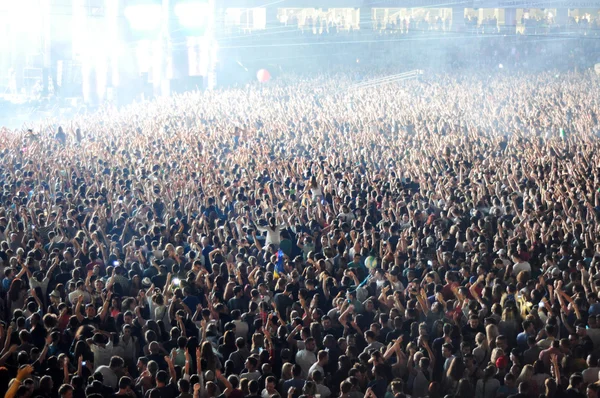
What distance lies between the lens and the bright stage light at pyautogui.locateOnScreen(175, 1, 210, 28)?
4238 centimetres

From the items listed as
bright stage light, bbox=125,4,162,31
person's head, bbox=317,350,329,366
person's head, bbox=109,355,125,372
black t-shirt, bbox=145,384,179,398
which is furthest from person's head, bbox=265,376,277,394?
bright stage light, bbox=125,4,162,31

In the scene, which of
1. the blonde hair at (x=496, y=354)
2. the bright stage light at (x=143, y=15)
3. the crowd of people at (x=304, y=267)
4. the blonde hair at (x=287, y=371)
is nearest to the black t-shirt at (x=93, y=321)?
the crowd of people at (x=304, y=267)

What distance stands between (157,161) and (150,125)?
7419 millimetres

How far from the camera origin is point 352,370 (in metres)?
6.76

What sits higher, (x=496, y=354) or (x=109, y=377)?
(x=496, y=354)

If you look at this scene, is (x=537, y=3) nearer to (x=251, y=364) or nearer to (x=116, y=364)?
(x=251, y=364)

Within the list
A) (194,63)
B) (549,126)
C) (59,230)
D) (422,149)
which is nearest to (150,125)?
(422,149)

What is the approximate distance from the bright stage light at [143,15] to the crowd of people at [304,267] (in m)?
23.8

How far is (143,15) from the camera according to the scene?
138 feet

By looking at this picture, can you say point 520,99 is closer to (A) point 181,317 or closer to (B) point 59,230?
(B) point 59,230

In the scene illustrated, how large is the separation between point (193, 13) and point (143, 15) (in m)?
2.64

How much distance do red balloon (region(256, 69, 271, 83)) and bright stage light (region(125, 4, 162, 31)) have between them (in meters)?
6.01

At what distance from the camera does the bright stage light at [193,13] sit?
42375 mm

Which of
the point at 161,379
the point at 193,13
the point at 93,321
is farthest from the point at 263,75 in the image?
the point at 161,379
